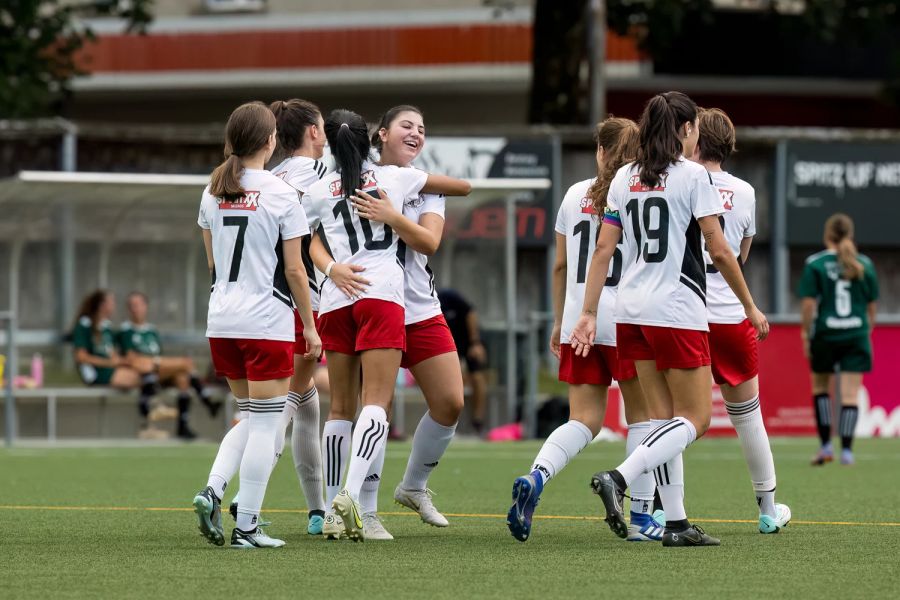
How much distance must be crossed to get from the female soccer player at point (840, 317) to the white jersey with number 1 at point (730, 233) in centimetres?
629

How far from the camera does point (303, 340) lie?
8.19 meters

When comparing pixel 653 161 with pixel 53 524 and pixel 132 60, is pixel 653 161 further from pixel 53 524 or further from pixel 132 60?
pixel 132 60

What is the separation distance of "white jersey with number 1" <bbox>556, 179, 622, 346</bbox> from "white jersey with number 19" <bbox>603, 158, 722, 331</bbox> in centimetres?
51

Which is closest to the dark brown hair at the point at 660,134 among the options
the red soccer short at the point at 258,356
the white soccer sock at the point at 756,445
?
the white soccer sock at the point at 756,445

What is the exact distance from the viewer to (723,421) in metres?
18.3

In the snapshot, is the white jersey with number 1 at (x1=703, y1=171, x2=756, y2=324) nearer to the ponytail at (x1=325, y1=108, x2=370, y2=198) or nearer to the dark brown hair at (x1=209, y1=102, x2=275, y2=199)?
the ponytail at (x1=325, y1=108, x2=370, y2=198)

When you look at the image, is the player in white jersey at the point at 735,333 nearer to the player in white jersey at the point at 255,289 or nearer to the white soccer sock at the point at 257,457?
the player in white jersey at the point at 255,289

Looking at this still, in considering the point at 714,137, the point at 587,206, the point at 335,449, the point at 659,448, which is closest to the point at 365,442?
the point at 335,449

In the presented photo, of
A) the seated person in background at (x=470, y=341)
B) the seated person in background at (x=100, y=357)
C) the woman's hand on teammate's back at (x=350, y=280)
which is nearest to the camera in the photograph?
the woman's hand on teammate's back at (x=350, y=280)

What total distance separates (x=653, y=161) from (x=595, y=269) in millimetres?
535

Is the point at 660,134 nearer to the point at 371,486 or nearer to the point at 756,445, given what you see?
the point at 756,445

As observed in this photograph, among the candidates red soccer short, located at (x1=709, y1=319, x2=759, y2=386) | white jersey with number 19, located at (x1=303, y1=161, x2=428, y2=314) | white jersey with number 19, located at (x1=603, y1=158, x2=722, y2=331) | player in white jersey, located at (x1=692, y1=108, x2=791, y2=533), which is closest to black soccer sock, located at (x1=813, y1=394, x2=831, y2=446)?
player in white jersey, located at (x1=692, y1=108, x2=791, y2=533)

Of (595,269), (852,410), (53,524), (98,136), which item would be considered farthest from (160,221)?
(595,269)

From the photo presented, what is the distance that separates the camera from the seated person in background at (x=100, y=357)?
59.4 ft
